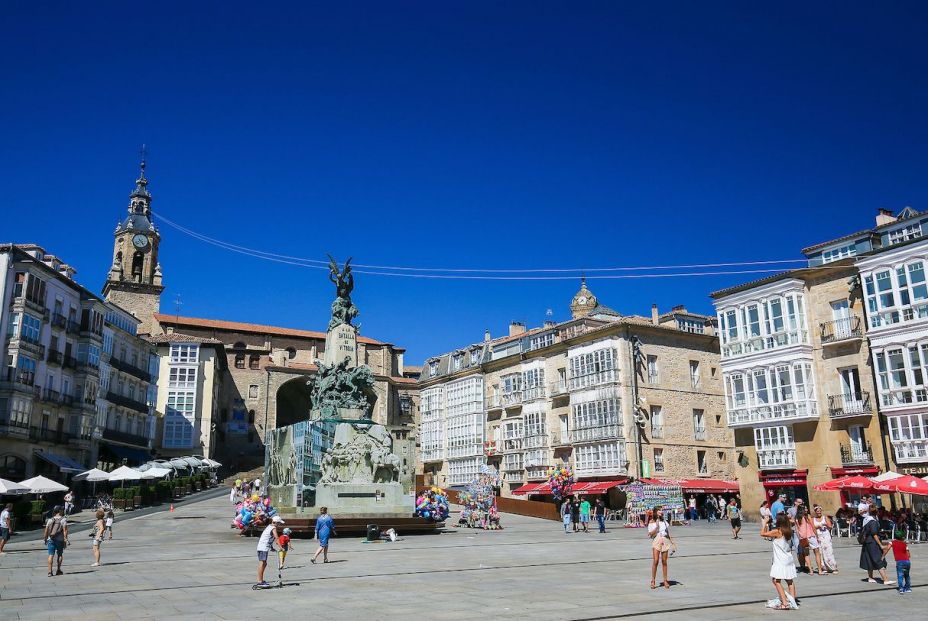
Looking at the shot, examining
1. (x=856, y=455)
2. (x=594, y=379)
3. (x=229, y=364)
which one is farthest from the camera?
(x=229, y=364)

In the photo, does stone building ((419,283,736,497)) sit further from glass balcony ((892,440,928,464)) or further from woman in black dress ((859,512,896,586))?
woman in black dress ((859,512,896,586))

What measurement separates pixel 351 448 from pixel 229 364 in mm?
56811

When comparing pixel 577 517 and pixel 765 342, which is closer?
pixel 577 517

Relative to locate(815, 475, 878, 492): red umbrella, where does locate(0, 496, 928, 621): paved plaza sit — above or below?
below

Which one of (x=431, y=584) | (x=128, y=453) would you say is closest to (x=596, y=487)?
(x=431, y=584)

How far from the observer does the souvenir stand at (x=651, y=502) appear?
3691 cm

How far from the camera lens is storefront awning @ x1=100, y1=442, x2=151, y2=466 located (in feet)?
177

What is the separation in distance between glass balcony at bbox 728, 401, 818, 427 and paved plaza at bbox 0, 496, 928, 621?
1251 centimetres

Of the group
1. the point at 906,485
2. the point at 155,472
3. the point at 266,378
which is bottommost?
the point at 906,485

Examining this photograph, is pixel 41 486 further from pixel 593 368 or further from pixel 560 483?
pixel 593 368

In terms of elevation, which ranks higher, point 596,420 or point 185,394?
point 185,394

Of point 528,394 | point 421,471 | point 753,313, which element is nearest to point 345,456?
point 753,313

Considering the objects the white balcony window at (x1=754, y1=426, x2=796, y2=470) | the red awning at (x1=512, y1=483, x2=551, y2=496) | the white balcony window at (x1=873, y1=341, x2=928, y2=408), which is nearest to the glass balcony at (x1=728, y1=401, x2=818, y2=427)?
the white balcony window at (x1=754, y1=426, x2=796, y2=470)

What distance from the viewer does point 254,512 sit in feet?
92.1
